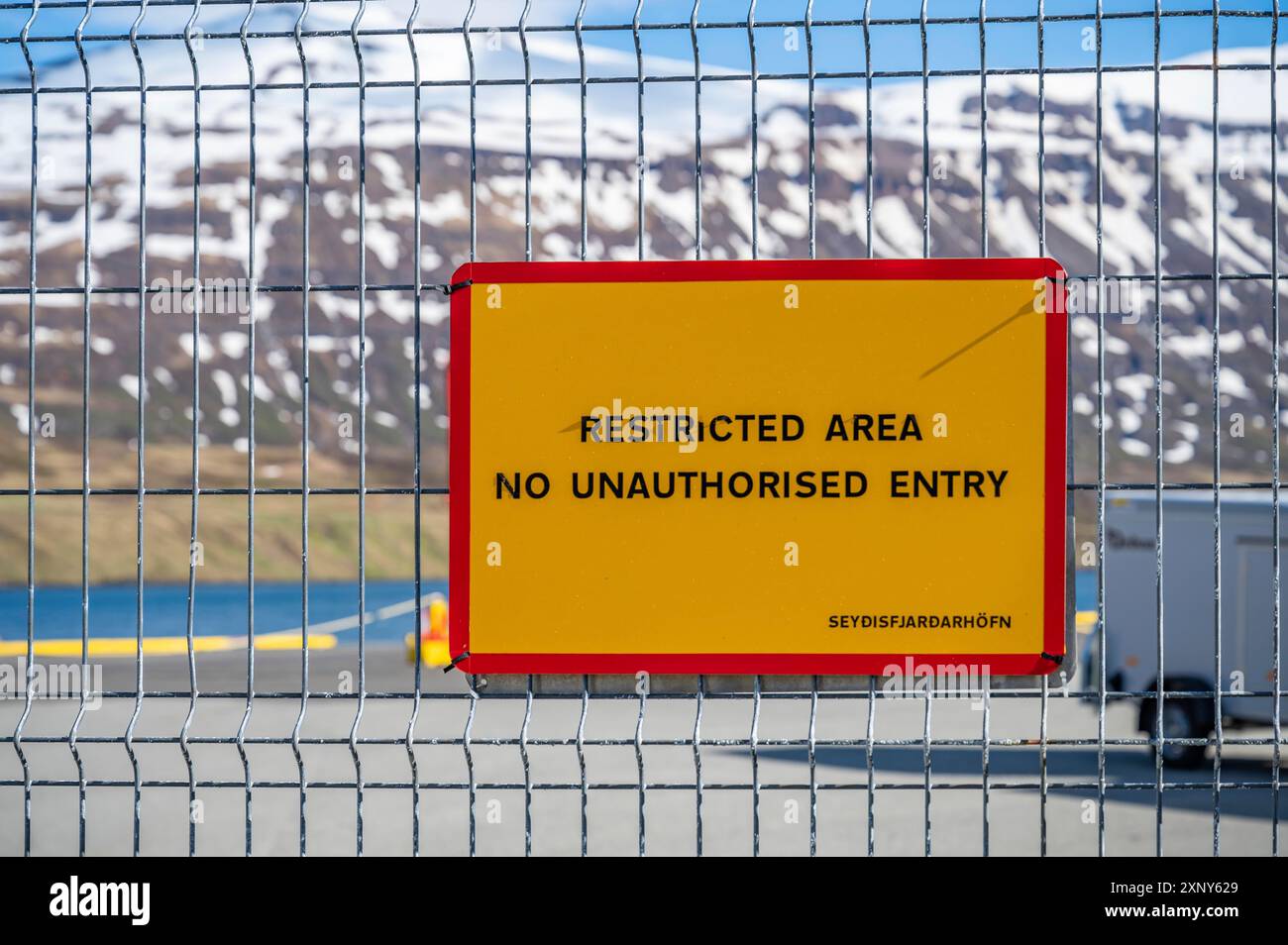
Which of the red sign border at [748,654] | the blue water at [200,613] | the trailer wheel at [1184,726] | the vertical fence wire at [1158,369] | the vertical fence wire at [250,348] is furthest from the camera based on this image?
the blue water at [200,613]

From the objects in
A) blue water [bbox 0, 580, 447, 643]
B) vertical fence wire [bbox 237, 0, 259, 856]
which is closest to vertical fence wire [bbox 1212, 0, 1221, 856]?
vertical fence wire [bbox 237, 0, 259, 856]

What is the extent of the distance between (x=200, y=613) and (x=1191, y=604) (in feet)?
333

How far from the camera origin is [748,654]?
171 inches

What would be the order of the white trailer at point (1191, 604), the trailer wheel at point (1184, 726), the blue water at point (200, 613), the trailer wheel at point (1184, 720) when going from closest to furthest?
the white trailer at point (1191, 604), the trailer wheel at point (1184, 720), the trailer wheel at point (1184, 726), the blue water at point (200, 613)

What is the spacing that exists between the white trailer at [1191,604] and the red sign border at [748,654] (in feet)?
29.0

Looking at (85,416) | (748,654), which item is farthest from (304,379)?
(748,654)

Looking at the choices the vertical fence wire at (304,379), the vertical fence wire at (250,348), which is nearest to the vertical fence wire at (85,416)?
the vertical fence wire at (250,348)

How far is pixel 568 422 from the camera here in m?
4.39

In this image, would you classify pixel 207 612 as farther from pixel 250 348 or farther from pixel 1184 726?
pixel 250 348

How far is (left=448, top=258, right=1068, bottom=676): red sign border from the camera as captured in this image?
168 inches

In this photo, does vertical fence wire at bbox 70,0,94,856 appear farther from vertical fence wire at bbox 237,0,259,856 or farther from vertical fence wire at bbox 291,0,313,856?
vertical fence wire at bbox 291,0,313,856

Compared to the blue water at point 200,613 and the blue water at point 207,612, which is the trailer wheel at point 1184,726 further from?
the blue water at point 200,613

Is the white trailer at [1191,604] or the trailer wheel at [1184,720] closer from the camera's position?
the white trailer at [1191,604]

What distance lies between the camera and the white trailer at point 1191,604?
1308 centimetres
